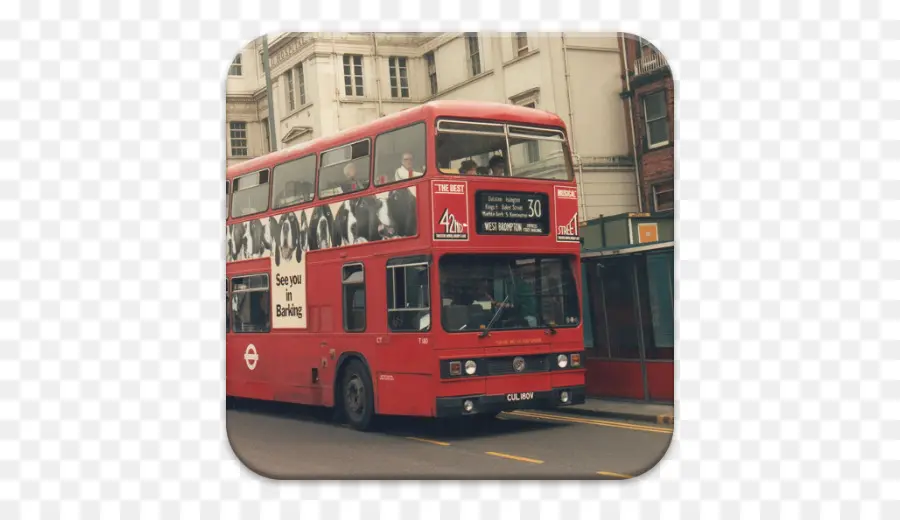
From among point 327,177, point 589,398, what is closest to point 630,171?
point 589,398

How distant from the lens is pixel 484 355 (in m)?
11.5

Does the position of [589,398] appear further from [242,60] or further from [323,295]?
[242,60]

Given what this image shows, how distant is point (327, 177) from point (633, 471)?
431 centimetres

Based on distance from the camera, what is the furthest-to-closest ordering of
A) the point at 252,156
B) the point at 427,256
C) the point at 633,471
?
the point at 427,256 → the point at 252,156 → the point at 633,471

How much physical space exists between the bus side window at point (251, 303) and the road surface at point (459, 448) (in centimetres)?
86

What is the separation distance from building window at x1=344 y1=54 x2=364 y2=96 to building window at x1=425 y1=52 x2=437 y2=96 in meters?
0.59

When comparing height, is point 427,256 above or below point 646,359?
above

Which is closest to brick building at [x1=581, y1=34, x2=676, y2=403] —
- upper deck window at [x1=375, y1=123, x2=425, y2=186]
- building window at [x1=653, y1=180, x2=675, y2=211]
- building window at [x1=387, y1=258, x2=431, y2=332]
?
building window at [x1=653, y1=180, x2=675, y2=211]


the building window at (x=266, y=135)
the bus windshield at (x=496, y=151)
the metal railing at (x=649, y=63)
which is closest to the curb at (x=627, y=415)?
the bus windshield at (x=496, y=151)

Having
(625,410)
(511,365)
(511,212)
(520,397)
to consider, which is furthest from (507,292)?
(625,410)

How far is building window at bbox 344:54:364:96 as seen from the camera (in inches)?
408

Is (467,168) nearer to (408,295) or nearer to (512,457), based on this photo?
(408,295)

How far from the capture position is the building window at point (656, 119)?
1002cm

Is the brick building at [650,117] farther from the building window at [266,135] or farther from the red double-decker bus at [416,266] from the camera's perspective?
the building window at [266,135]
